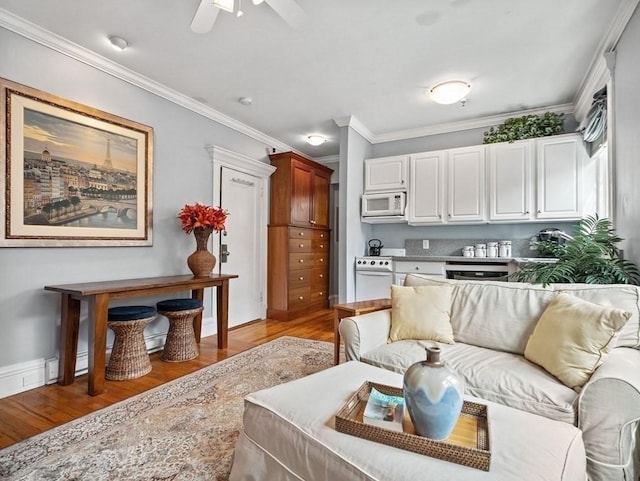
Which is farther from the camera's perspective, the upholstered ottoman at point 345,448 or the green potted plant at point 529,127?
the green potted plant at point 529,127

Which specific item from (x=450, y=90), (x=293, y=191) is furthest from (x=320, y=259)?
(x=450, y=90)

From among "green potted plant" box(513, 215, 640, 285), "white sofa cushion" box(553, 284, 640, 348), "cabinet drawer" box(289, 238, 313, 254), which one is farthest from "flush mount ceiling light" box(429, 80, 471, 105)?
"cabinet drawer" box(289, 238, 313, 254)

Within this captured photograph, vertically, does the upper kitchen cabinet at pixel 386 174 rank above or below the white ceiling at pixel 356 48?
below

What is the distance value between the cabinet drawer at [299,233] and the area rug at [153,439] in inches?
98.1

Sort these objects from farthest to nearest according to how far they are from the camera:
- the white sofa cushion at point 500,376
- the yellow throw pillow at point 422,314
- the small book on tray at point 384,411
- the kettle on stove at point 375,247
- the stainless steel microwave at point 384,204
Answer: the kettle on stove at point 375,247 < the stainless steel microwave at point 384,204 < the yellow throw pillow at point 422,314 < the white sofa cushion at point 500,376 < the small book on tray at point 384,411

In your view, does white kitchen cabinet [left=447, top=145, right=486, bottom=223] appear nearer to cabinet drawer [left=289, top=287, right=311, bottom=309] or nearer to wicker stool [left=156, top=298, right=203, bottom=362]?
cabinet drawer [left=289, top=287, right=311, bottom=309]

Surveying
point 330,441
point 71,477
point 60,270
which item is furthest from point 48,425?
point 330,441

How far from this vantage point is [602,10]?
2312 millimetres

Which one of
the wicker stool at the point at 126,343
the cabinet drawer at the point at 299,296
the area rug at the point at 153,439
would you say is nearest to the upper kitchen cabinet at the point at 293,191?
the cabinet drawer at the point at 299,296

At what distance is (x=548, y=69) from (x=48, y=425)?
4746 millimetres

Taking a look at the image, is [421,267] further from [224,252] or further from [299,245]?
[224,252]

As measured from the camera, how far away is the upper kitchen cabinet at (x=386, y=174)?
179 inches

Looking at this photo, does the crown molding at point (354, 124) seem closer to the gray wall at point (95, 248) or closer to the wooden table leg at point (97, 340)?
the gray wall at point (95, 248)

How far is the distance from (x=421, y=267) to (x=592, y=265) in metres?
2.02
